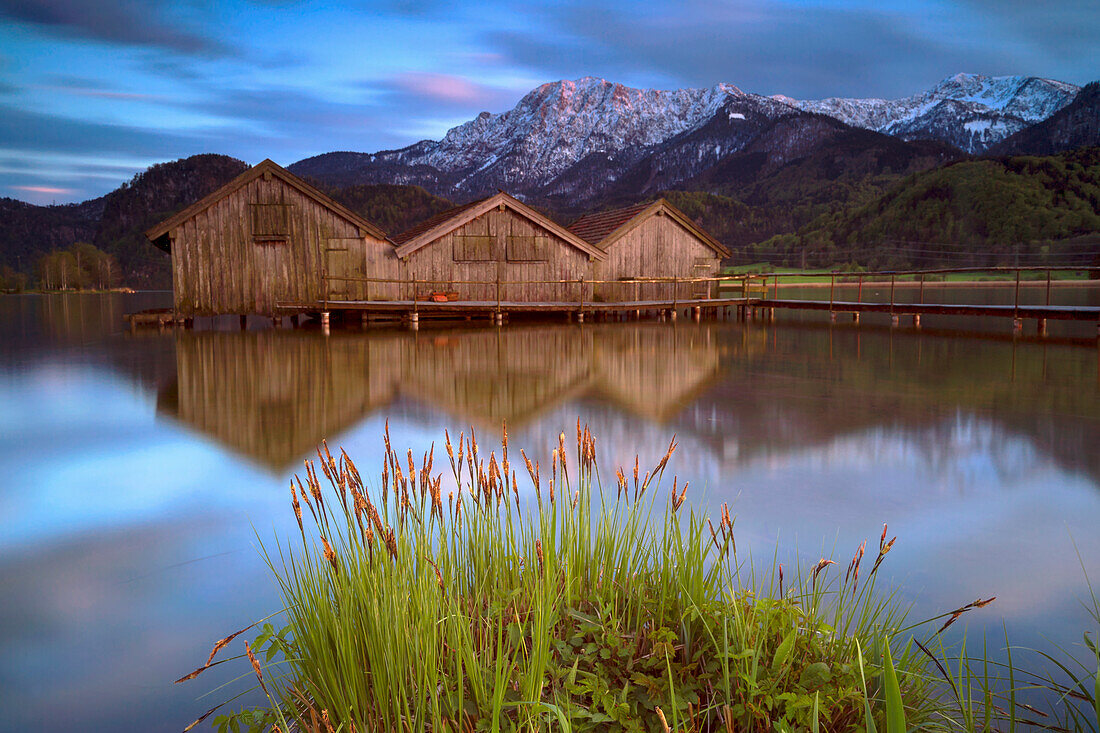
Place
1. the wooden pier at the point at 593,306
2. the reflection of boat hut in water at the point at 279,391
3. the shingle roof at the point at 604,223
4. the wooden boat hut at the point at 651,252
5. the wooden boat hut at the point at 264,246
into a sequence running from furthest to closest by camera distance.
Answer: the shingle roof at the point at 604,223 → the wooden boat hut at the point at 651,252 → the wooden boat hut at the point at 264,246 → the wooden pier at the point at 593,306 → the reflection of boat hut in water at the point at 279,391

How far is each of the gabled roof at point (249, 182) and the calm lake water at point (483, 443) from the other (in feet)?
31.9

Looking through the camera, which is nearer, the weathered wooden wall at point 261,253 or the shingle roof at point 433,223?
the weathered wooden wall at point 261,253

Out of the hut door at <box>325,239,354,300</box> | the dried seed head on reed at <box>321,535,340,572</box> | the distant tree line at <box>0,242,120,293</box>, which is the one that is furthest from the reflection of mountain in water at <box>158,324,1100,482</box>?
the distant tree line at <box>0,242,120,293</box>

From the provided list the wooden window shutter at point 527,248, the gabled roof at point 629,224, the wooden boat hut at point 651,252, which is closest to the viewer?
the wooden window shutter at point 527,248

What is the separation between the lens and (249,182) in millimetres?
27156

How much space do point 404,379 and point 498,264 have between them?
16.9 metres

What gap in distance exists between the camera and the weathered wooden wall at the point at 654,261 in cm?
3222

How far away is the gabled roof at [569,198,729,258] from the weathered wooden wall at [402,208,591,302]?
189cm

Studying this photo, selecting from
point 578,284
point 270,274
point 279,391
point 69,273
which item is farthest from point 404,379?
point 69,273

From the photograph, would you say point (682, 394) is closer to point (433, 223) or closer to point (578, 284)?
point (578, 284)

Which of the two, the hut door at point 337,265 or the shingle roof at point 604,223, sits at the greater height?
the shingle roof at point 604,223

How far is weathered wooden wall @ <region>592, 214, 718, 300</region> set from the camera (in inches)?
1268

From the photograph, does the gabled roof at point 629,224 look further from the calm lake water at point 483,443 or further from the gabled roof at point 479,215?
the calm lake water at point 483,443

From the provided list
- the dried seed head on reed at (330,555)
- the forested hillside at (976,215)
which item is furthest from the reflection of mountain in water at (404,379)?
the forested hillside at (976,215)
